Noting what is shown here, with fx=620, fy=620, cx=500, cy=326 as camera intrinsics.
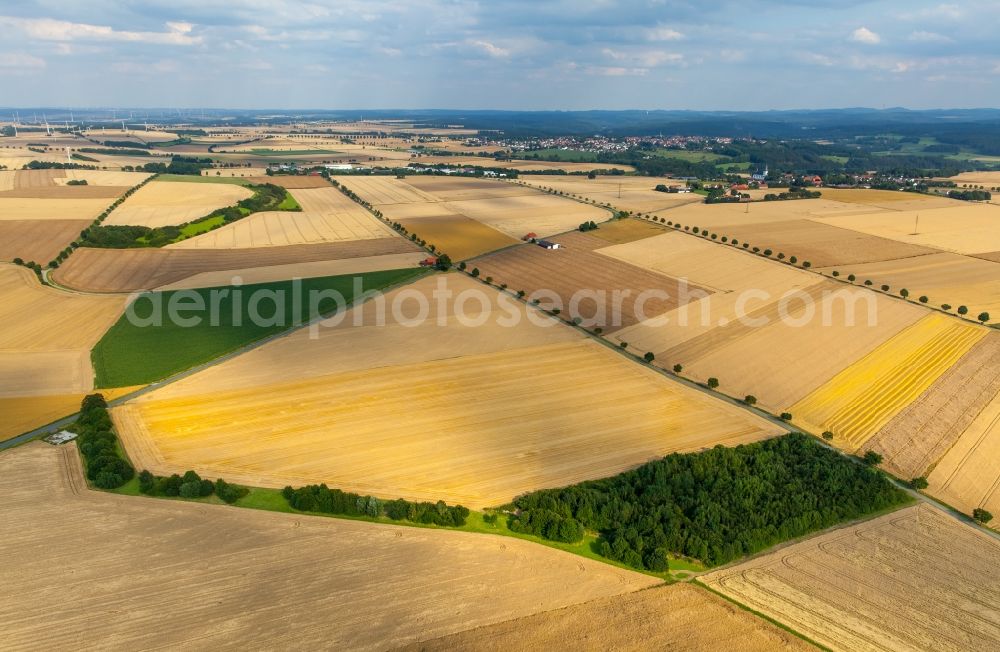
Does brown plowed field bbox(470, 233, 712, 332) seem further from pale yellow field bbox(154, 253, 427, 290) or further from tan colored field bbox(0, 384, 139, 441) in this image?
tan colored field bbox(0, 384, 139, 441)

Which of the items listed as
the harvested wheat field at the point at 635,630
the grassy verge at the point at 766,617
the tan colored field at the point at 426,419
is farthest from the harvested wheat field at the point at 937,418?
the harvested wheat field at the point at 635,630

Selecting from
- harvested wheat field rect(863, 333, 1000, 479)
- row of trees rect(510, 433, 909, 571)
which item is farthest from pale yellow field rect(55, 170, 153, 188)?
harvested wheat field rect(863, 333, 1000, 479)

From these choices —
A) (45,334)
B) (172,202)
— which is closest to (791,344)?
(45,334)

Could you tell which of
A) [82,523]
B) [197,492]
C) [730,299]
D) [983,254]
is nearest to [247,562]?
[197,492]

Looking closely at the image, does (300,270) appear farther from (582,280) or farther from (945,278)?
(945,278)

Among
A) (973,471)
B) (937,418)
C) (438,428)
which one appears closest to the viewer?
(973,471)
